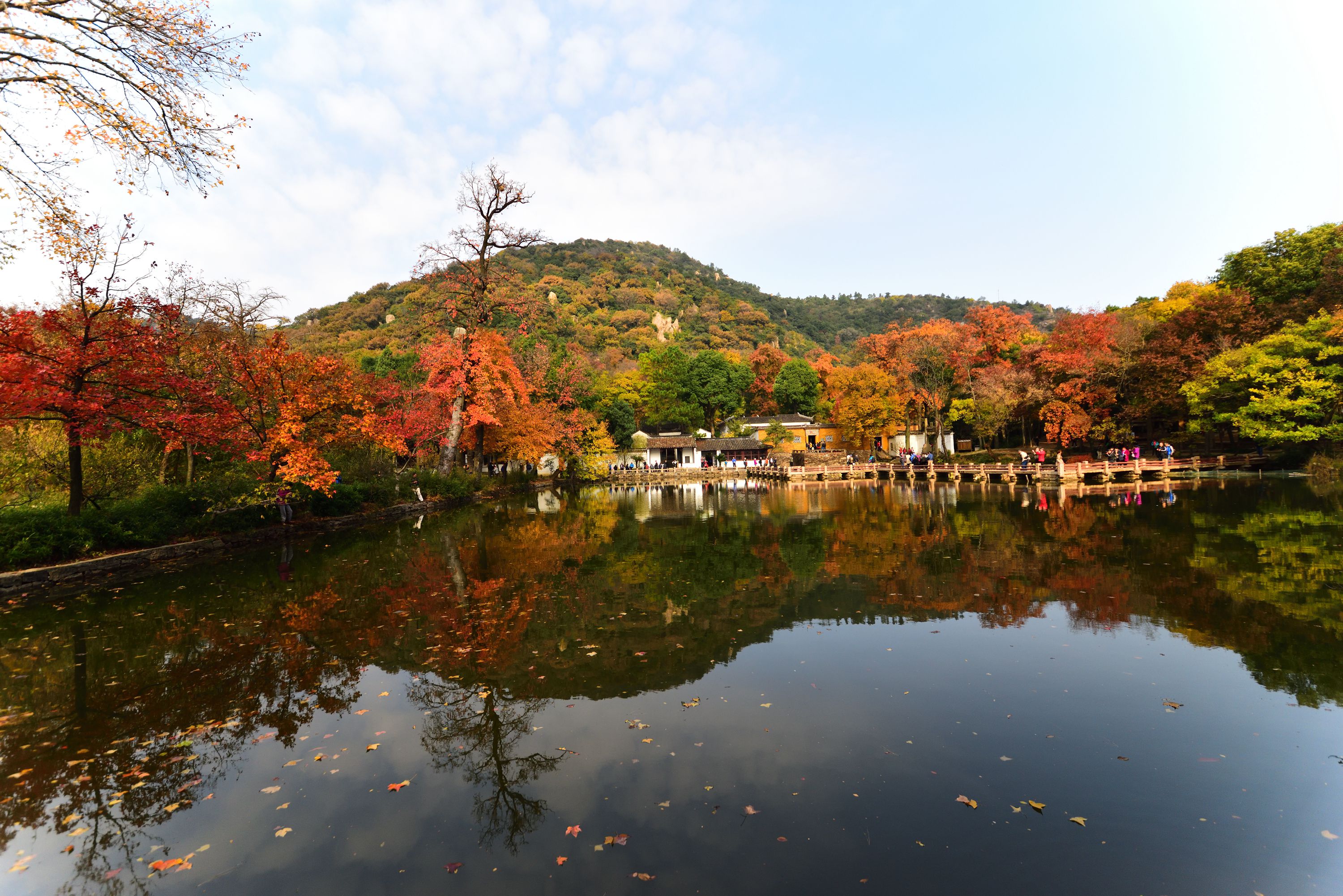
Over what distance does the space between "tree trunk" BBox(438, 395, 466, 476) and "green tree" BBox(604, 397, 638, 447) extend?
71.7 ft

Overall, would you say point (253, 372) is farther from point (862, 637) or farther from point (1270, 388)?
point (1270, 388)

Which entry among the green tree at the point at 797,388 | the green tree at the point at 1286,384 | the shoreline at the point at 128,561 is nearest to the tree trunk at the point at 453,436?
the shoreline at the point at 128,561

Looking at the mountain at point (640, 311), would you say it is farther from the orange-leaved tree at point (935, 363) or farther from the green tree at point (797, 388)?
the orange-leaved tree at point (935, 363)

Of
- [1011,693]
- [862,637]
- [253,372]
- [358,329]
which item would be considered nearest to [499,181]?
[253,372]

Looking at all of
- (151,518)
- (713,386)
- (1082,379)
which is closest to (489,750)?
(151,518)

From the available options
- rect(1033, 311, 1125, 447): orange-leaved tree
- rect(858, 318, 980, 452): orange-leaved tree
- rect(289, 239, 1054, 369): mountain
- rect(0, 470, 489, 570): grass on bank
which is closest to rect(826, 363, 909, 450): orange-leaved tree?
rect(858, 318, 980, 452): orange-leaved tree

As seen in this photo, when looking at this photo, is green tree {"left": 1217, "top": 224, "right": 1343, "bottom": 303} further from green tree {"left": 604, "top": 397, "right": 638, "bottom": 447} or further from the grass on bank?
the grass on bank

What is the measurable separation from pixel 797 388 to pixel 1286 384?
3375 centimetres

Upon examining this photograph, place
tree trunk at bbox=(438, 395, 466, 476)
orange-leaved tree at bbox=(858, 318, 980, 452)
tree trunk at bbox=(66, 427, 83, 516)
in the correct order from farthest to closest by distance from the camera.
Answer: orange-leaved tree at bbox=(858, 318, 980, 452)
tree trunk at bbox=(438, 395, 466, 476)
tree trunk at bbox=(66, 427, 83, 516)

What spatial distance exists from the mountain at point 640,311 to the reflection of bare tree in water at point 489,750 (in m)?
47.9

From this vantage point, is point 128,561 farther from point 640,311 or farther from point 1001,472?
point 640,311

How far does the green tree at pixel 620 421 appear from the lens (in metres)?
46.4

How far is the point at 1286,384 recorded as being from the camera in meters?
23.0

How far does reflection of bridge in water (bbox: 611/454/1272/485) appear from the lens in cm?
2564
